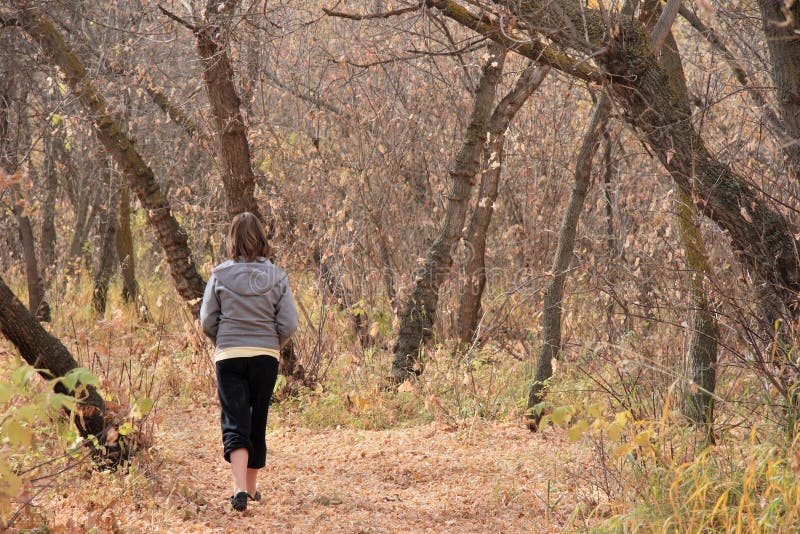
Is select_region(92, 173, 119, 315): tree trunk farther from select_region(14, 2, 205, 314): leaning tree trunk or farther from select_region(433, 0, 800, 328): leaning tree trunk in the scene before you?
select_region(433, 0, 800, 328): leaning tree trunk

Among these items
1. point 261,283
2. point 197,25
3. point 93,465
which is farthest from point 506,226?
point 93,465

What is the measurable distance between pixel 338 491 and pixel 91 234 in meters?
10.2

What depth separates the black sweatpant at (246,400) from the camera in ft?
16.6

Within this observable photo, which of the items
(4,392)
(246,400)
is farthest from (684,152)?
(4,392)

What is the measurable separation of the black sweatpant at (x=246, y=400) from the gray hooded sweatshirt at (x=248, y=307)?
116 mm

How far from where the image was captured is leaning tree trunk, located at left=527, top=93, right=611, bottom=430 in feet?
20.0

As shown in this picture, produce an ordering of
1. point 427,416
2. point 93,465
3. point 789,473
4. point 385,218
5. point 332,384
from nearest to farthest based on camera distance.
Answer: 1. point 789,473
2. point 93,465
3. point 427,416
4. point 332,384
5. point 385,218

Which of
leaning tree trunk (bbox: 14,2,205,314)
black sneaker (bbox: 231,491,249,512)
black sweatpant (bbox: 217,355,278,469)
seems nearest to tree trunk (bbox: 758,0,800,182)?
black sweatpant (bbox: 217,355,278,469)

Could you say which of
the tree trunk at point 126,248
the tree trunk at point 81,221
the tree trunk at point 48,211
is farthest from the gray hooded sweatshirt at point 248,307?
the tree trunk at point 81,221

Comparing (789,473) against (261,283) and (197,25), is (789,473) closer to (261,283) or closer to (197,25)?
(261,283)

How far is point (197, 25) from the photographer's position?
6.59m

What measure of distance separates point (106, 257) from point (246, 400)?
26.3 feet

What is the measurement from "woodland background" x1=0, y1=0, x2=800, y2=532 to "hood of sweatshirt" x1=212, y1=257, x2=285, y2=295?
2.72ft

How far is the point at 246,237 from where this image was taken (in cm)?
521
